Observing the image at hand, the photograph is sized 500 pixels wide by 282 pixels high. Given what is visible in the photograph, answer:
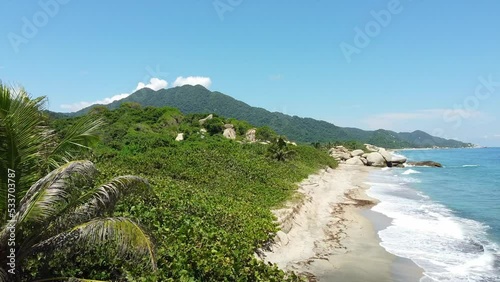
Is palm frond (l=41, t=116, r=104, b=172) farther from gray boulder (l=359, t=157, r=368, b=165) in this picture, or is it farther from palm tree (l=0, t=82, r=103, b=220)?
gray boulder (l=359, t=157, r=368, b=165)

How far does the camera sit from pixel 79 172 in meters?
6.52

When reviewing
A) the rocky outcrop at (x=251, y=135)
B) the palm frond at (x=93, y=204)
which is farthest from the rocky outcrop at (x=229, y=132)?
the palm frond at (x=93, y=204)

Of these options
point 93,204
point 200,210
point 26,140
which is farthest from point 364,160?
point 26,140

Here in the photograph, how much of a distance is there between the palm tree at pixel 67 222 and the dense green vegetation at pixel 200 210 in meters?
0.64

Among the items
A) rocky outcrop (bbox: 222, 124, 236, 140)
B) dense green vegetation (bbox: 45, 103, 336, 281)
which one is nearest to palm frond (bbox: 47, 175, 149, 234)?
dense green vegetation (bbox: 45, 103, 336, 281)

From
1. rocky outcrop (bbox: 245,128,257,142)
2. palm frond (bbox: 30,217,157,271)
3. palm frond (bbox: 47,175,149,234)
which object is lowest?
palm frond (bbox: 30,217,157,271)

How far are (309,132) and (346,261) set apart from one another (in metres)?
170

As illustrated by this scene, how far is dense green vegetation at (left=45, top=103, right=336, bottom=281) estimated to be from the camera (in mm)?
8996

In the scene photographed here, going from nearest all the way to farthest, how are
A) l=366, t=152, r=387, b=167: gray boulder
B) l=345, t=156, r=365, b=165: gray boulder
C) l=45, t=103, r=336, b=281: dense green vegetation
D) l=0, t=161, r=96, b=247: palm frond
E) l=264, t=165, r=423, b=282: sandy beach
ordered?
l=0, t=161, r=96, b=247: palm frond → l=45, t=103, r=336, b=281: dense green vegetation → l=264, t=165, r=423, b=282: sandy beach → l=366, t=152, r=387, b=167: gray boulder → l=345, t=156, r=365, b=165: gray boulder

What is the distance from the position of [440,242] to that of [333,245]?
515 cm

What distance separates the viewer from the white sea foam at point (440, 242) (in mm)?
13062

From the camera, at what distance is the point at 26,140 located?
6.43 m

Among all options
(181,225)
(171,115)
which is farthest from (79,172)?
(171,115)

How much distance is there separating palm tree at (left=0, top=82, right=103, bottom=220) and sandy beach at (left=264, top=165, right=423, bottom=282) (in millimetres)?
8146
